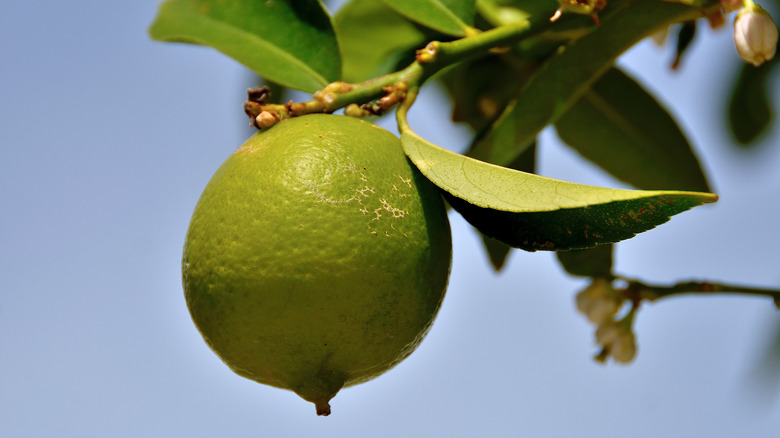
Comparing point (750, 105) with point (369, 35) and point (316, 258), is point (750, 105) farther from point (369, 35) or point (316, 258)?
point (316, 258)

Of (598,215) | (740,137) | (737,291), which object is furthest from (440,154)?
(740,137)

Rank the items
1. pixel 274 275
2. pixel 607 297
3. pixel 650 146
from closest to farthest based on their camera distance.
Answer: pixel 274 275 → pixel 607 297 → pixel 650 146

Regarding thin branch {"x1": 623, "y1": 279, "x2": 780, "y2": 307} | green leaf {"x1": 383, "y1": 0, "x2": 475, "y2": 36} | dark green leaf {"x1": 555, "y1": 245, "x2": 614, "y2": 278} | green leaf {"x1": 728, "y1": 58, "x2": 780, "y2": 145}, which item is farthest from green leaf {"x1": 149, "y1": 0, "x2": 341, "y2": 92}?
green leaf {"x1": 728, "y1": 58, "x2": 780, "y2": 145}

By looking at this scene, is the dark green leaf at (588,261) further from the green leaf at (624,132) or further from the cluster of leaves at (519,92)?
the green leaf at (624,132)

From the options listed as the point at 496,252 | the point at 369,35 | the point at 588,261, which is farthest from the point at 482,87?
the point at 588,261

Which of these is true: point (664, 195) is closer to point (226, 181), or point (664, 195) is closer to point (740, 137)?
point (226, 181)

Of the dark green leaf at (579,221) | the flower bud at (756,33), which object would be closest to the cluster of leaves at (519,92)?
the dark green leaf at (579,221)

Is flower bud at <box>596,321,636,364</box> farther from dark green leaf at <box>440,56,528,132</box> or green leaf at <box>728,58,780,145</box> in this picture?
green leaf at <box>728,58,780,145</box>

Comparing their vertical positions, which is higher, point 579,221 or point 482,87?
point 482,87

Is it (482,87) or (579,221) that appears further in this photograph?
(482,87)
